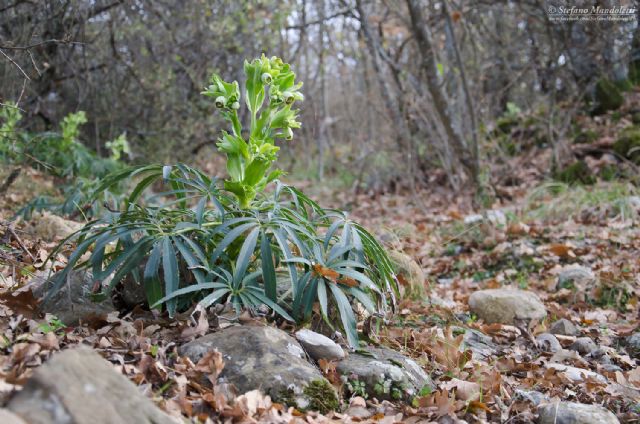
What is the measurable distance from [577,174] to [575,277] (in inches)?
127

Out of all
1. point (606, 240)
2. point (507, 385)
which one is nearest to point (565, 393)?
point (507, 385)

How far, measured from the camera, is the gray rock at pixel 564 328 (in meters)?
3.52

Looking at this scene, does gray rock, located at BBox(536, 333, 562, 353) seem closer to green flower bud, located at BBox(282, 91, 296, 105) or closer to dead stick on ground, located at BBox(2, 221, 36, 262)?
green flower bud, located at BBox(282, 91, 296, 105)

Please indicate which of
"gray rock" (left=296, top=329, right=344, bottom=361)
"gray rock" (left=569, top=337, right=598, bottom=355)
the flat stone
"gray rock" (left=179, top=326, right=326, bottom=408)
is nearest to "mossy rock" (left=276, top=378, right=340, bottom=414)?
"gray rock" (left=179, top=326, right=326, bottom=408)

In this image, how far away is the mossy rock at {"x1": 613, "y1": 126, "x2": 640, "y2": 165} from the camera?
700 centimetres

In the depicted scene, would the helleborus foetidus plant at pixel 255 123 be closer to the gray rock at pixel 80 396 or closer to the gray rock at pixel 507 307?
the gray rock at pixel 80 396

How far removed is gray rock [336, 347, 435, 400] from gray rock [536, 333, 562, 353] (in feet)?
3.40

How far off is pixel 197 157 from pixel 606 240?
559cm

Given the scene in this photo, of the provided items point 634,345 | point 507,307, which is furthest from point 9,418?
point 634,345

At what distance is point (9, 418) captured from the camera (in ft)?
4.47

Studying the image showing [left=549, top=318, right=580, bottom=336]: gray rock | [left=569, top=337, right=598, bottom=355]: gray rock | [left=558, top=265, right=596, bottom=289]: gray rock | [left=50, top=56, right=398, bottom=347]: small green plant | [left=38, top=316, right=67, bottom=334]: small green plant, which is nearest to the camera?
[left=38, top=316, right=67, bottom=334]: small green plant

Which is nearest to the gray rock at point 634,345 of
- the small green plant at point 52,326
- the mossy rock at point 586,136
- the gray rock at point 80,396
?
the gray rock at point 80,396

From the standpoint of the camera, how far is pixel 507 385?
271cm

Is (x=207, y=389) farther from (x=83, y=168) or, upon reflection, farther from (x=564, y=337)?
(x=83, y=168)
